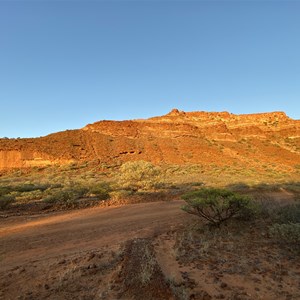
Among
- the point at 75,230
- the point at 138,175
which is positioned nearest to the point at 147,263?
the point at 75,230

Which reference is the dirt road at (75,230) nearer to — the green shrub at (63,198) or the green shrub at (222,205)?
the green shrub at (222,205)

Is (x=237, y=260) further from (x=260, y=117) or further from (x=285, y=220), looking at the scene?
(x=260, y=117)

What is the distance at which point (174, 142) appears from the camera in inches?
1919

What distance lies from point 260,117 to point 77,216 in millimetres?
59180

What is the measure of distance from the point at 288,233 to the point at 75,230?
18.4 feet

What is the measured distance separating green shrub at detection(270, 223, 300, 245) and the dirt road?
2.85m

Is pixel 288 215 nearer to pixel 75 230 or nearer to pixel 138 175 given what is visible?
pixel 75 230

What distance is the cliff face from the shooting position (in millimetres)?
39719

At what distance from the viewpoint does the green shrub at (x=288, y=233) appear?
534 cm

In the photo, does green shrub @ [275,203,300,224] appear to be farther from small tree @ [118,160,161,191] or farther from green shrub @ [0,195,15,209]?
small tree @ [118,160,161,191]

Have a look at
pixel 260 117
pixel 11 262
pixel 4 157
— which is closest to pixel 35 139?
pixel 4 157

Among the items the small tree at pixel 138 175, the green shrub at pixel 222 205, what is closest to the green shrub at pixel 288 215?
the green shrub at pixel 222 205

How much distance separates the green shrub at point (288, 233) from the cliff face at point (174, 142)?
34505 millimetres

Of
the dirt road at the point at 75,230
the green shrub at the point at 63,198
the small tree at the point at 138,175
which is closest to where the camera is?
the dirt road at the point at 75,230
